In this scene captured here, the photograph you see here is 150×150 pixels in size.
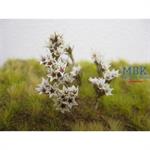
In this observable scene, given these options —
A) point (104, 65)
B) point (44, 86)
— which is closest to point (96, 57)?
→ point (104, 65)

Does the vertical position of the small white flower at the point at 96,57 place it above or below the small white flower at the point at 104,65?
above

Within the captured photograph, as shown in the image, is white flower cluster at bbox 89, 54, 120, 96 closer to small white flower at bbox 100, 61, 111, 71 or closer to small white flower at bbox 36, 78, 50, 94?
small white flower at bbox 100, 61, 111, 71

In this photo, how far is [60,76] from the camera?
323 cm

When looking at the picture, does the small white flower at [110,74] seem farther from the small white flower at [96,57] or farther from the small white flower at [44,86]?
the small white flower at [44,86]

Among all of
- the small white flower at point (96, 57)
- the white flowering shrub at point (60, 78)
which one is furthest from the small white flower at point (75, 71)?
the small white flower at point (96, 57)

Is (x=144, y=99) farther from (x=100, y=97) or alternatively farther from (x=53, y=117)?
(x=53, y=117)

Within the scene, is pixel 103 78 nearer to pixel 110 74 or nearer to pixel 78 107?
pixel 110 74

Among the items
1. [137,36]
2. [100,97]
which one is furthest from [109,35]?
[100,97]

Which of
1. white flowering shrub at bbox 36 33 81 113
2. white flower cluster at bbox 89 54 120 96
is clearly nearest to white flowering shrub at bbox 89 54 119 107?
white flower cluster at bbox 89 54 120 96

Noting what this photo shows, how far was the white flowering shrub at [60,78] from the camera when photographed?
3223 mm

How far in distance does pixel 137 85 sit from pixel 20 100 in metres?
0.73

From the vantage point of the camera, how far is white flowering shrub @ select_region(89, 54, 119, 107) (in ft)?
10.6

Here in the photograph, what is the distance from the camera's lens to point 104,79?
10.6 feet

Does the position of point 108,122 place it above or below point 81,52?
below
